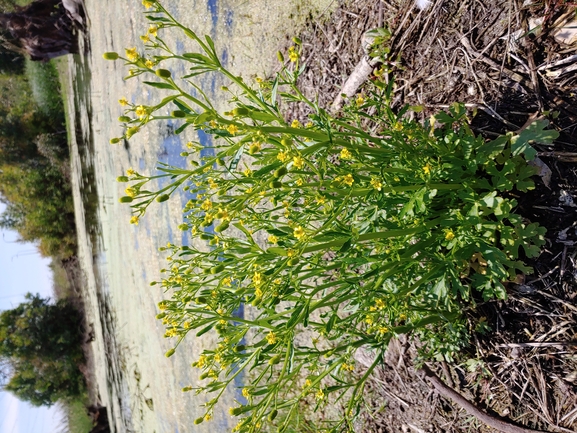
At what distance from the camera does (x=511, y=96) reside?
7.36ft

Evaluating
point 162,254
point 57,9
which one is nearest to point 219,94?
point 162,254

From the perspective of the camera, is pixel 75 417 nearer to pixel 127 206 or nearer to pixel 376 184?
pixel 127 206

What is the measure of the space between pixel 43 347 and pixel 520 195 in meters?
11.6

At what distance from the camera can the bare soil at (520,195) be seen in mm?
2061

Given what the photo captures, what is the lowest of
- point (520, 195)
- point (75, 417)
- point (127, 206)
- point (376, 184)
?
point (75, 417)

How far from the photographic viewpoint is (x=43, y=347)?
10828 mm

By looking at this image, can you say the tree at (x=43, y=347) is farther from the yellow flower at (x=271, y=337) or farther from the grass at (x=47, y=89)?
the yellow flower at (x=271, y=337)

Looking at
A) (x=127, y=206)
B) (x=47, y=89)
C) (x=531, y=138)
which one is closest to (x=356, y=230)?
(x=531, y=138)

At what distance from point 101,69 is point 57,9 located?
2341 mm

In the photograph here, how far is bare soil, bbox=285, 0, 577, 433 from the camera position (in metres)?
2.06

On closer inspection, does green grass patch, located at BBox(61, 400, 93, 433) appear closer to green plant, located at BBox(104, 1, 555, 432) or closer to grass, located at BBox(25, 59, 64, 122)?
grass, located at BBox(25, 59, 64, 122)

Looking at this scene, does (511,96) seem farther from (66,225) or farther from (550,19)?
(66,225)

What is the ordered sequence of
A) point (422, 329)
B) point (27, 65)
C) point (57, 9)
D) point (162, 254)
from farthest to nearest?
point (27, 65), point (57, 9), point (162, 254), point (422, 329)

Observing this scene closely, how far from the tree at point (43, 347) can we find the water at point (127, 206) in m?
1.40
